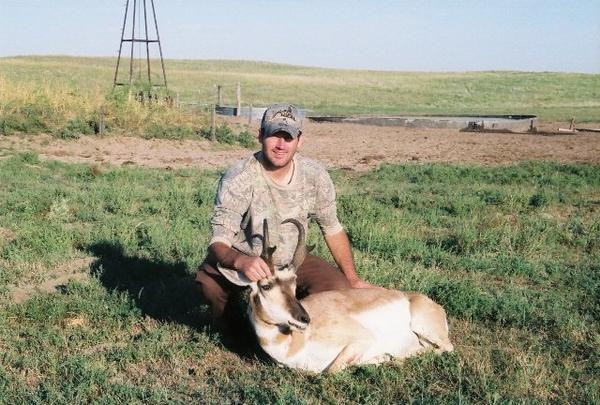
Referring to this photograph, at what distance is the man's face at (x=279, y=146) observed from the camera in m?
5.50

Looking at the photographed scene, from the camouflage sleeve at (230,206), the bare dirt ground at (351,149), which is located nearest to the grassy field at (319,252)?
the camouflage sleeve at (230,206)

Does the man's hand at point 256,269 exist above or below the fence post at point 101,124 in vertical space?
above

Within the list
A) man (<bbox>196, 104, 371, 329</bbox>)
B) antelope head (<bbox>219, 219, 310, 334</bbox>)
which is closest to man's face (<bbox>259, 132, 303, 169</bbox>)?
man (<bbox>196, 104, 371, 329</bbox>)

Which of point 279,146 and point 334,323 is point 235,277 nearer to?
point 334,323

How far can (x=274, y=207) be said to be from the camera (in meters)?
5.79

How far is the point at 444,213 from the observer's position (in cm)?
1130

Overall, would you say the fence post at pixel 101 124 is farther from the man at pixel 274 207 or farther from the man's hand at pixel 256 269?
the man's hand at pixel 256 269

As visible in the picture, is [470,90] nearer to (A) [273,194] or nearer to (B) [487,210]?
(B) [487,210]

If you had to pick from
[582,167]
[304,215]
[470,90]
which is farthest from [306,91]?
[304,215]

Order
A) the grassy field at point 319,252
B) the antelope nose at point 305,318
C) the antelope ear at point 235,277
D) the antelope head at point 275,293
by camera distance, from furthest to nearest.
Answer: the grassy field at point 319,252 < the antelope ear at point 235,277 < the antelope head at point 275,293 < the antelope nose at point 305,318

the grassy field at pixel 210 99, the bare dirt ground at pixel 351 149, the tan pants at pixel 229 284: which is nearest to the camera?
the tan pants at pixel 229 284

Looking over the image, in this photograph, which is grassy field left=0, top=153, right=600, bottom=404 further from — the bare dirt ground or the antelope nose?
the bare dirt ground

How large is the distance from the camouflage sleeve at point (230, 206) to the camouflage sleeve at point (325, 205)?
24.8 inches

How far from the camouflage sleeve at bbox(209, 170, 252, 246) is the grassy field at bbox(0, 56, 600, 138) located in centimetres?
1553
